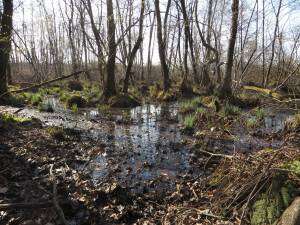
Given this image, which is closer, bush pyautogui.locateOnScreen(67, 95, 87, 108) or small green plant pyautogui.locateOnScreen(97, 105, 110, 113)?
small green plant pyautogui.locateOnScreen(97, 105, 110, 113)

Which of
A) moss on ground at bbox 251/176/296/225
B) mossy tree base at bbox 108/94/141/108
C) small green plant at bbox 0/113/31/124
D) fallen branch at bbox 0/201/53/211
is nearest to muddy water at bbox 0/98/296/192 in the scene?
small green plant at bbox 0/113/31/124

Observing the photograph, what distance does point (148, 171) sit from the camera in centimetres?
573

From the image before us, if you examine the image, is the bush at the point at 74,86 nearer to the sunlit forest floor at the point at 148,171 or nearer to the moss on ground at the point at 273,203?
the sunlit forest floor at the point at 148,171

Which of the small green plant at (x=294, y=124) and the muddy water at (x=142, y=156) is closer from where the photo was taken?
the muddy water at (x=142, y=156)

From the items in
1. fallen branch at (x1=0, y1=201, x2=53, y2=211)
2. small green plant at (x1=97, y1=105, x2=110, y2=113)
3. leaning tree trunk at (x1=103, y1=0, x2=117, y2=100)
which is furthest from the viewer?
leaning tree trunk at (x1=103, y1=0, x2=117, y2=100)

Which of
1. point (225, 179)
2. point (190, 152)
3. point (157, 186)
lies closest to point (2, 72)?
point (190, 152)

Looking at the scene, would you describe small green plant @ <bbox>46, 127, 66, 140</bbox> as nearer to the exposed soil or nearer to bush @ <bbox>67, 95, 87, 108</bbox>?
the exposed soil

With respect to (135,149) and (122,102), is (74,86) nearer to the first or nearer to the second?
(122,102)

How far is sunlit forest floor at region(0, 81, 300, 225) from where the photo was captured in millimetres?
3838

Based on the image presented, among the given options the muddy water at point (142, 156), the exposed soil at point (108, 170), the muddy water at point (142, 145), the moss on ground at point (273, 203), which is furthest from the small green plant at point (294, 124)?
the moss on ground at point (273, 203)

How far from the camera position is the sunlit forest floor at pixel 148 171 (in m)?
3.84

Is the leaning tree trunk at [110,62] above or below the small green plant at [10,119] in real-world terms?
above

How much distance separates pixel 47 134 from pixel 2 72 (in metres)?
5.91

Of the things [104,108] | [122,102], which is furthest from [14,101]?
[122,102]
